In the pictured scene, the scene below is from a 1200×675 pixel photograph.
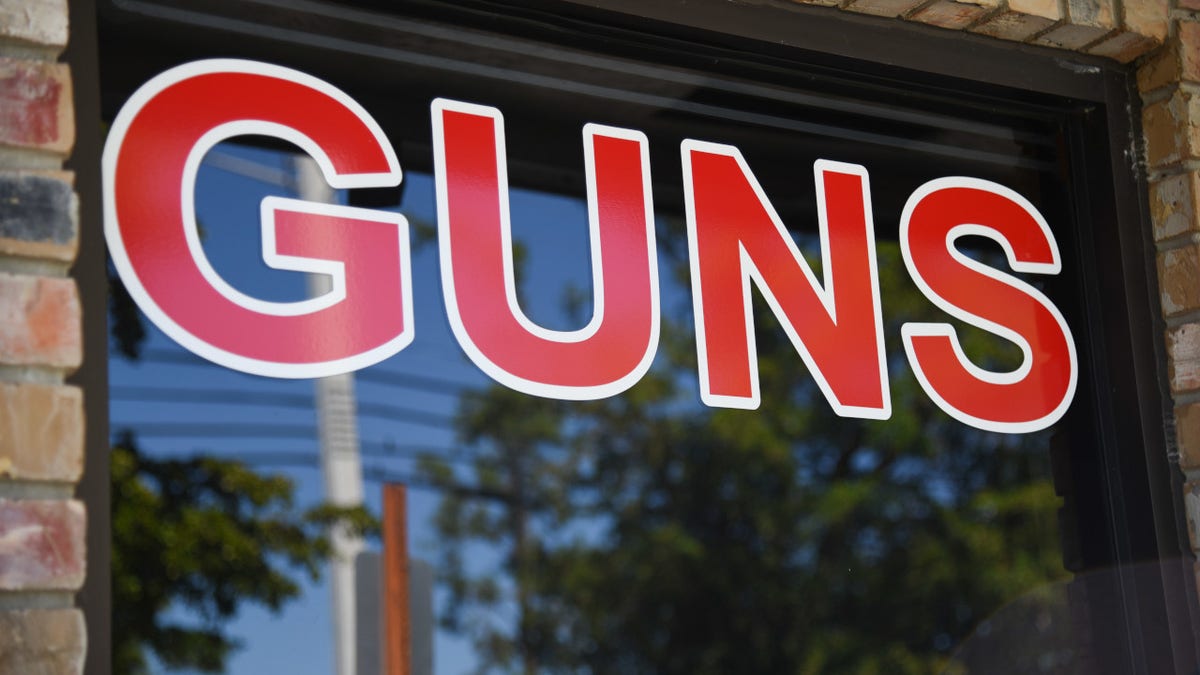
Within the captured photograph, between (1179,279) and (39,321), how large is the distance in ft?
5.51

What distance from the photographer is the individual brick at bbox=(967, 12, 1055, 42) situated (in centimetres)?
211

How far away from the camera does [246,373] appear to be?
166cm

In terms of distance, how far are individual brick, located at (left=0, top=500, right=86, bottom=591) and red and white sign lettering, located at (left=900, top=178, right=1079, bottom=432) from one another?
127 centimetres

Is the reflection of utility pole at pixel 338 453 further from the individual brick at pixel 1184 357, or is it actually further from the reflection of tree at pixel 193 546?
the individual brick at pixel 1184 357

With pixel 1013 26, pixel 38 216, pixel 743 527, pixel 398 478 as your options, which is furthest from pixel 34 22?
pixel 1013 26

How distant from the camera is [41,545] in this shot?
134 cm

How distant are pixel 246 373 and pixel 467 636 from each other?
1.46 feet

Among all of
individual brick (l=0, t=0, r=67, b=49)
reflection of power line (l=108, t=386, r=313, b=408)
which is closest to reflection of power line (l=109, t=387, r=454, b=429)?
reflection of power line (l=108, t=386, r=313, b=408)

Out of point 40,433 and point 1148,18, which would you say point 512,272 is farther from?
point 1148,18

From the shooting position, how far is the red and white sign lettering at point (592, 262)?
5.43 feet

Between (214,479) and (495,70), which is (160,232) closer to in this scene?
(214,479)

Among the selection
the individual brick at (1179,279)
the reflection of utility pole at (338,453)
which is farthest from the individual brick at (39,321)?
the individual brick at (1179,279)

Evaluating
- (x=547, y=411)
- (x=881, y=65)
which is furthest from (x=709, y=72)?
(x=547, y=411)

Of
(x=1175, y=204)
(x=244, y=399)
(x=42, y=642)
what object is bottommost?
(x=42, y=642)
